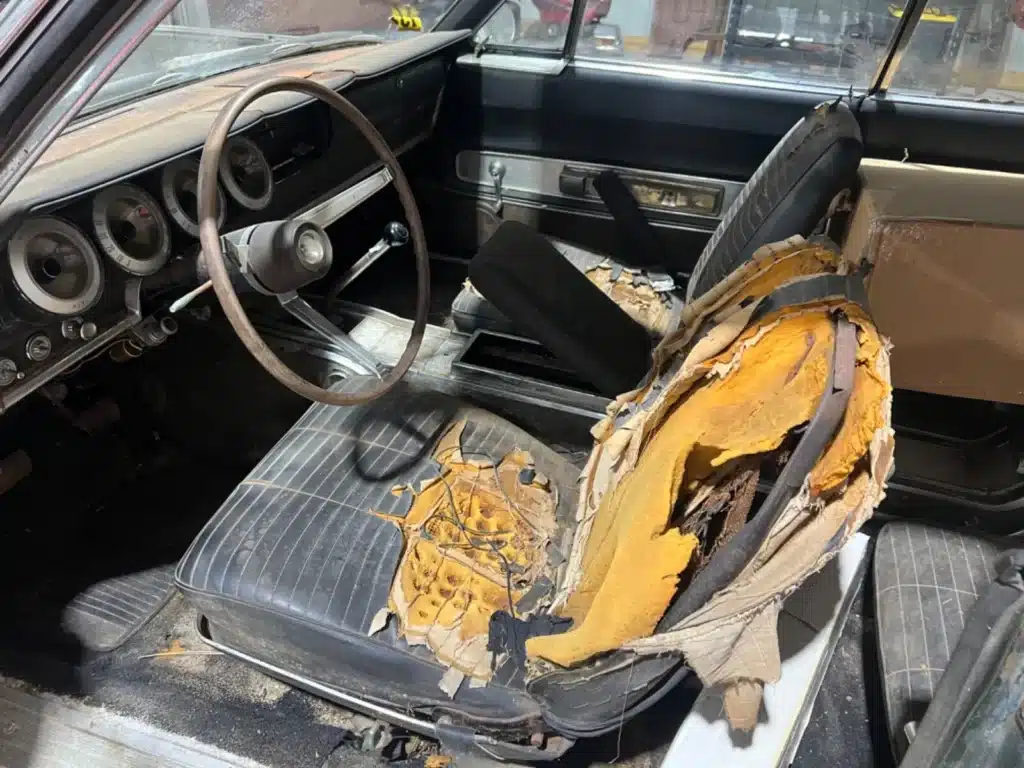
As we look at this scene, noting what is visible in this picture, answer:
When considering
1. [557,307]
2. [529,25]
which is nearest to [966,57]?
[529,25]

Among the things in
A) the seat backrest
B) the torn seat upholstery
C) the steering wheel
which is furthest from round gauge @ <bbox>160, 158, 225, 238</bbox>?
the seat backrest

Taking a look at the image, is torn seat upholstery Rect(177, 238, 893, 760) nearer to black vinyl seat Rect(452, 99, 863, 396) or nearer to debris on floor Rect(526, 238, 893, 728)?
debris on floor Rect(526, 238, 893, 728)

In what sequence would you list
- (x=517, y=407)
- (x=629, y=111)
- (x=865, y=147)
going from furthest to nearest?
(x=629, y=111), (x=865, y=147), (x=517, y=407)

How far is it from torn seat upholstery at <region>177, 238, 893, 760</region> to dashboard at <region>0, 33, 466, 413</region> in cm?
40

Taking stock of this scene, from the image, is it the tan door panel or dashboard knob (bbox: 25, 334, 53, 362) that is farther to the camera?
the tan door panel

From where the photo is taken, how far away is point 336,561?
4.14 feet

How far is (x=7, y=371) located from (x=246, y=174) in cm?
63

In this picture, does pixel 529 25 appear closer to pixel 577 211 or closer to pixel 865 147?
pixel 577 211

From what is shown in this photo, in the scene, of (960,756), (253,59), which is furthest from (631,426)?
(253,59)

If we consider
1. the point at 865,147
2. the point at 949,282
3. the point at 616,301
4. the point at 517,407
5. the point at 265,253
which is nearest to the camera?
the point at 265,253

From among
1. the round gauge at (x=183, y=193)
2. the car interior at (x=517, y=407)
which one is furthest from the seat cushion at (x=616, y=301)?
the round gauge at (x=183, y=193)

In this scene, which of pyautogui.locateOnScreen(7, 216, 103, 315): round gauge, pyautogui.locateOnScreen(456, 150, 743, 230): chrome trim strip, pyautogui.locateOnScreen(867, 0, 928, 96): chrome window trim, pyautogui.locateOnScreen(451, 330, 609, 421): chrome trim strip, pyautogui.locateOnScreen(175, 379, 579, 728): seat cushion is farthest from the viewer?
pyautogui.locateOnScreen(456, 150, 743, 230): chrome trim strip

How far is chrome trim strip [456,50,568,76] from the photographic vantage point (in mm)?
2166

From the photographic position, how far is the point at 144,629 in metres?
1.61
